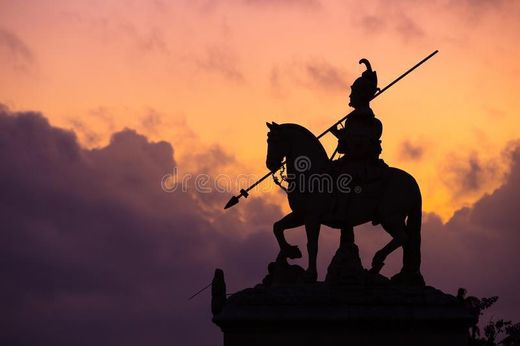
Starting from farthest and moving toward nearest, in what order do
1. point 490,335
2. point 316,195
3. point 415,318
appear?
point 490,335 → point 316,195 → point 415,318

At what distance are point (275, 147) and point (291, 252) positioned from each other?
216 cm

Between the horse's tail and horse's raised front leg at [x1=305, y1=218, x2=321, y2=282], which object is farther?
the horse's tail

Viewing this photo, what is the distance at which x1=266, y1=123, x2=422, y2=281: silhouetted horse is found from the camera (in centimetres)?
2403

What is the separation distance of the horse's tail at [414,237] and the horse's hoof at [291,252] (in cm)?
212

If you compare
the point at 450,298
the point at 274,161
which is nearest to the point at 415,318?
the point at 450,298

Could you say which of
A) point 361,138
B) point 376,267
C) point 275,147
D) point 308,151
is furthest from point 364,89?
point 376,267

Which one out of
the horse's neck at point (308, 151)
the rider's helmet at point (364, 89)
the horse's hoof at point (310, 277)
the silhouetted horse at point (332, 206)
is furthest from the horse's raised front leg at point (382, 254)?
the rider's helmet at point (364, 89)

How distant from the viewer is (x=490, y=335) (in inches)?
1608

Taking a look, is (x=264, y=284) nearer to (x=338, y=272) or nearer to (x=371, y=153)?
(x=338, y=272)

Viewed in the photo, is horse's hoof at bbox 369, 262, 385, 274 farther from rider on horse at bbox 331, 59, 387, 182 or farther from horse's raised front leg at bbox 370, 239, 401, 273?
rider on horse at bbox 331, 59, 387, 182

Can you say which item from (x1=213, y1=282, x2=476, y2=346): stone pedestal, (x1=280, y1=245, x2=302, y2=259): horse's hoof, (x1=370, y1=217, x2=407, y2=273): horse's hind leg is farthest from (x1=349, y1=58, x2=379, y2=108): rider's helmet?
(x1=213, y1=282, x2=476, y2=346): stone pedestal

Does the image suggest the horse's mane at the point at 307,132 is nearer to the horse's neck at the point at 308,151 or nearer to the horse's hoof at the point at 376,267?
the horse's neck at the point at 308,151

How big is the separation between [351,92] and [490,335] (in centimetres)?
1807

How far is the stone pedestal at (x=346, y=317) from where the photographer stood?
2281 centimetres
